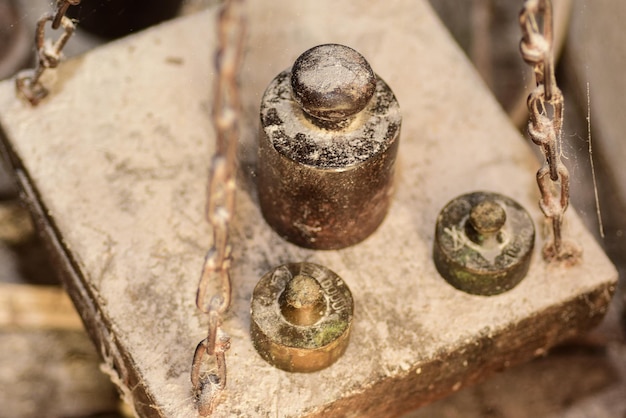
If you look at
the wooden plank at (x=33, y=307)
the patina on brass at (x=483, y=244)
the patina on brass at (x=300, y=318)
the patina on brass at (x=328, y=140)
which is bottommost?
the wooden plank at (x=33, y=307)

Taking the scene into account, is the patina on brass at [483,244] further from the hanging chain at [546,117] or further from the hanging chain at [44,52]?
the hanging chain at [44,52]

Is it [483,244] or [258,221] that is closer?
[483,244]

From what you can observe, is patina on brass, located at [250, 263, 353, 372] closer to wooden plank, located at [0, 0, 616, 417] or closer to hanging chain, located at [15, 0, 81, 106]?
wooden plank, located at [0, 0, 616, 417]

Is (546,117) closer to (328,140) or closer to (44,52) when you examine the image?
(328,140)

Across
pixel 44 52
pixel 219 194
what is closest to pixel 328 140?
pixel 219 194

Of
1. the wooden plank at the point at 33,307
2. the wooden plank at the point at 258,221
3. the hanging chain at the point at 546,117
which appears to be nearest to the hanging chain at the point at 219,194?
the wooden plank at the point at 258,221
